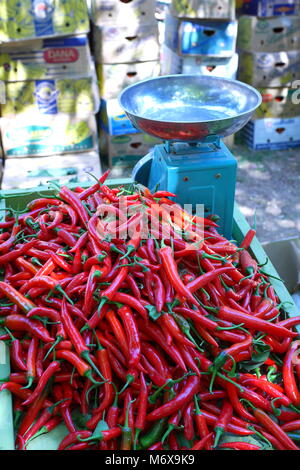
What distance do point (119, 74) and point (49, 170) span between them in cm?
141

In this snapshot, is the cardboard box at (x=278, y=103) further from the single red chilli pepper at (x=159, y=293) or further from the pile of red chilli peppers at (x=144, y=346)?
the single red chilli pepper at (x=159, y=293)

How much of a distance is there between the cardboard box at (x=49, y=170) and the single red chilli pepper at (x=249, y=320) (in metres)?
2.74

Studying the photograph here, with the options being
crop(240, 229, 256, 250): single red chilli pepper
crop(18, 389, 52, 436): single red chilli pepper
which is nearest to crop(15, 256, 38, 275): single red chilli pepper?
crop(18, 389, 52, 436): single red chilli pepper

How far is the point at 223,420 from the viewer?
187 cm

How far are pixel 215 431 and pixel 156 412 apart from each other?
0.80ft

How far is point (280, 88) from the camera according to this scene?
580 centimetres

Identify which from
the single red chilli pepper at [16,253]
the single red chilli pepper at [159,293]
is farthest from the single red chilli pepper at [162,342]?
the single red chilli pepper at [16,253]

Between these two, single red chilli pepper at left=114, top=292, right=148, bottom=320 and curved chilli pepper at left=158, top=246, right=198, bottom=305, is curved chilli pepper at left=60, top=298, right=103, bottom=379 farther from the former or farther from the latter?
curved chilli pepper at left=158, top=246, right=198, bottom=305

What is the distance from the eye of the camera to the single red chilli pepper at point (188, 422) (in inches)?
72.9

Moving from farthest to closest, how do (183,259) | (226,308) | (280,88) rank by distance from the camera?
(280,88) → (183,259) → (226,308)

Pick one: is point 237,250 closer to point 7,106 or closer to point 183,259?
point 183,259

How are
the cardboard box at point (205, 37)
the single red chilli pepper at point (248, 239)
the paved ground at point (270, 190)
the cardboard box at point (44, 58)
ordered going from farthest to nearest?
A: the cardboard box at point (205, 37), the paved ground at point (270, 190), the cardboard box at point (44, 58), the single red chilli pepper at point (248, 239)

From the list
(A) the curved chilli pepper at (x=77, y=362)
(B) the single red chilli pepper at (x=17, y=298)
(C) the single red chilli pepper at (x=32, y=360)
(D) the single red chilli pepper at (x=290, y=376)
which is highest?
(B) the single red chilli pepper at (x=17, y=298)
